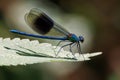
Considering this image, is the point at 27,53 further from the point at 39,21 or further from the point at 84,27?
the point at 84,27

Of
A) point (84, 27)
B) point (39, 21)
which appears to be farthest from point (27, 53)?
point (84, 27)

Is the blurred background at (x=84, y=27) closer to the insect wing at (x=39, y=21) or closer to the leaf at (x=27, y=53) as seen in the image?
the insect wing at (x=39, y=21)

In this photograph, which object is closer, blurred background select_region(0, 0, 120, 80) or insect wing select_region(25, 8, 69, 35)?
insect wing select_region(25, 8, 69, 35)

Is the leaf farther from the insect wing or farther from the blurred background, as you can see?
the blurred background

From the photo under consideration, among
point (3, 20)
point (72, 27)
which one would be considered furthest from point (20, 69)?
point (72, 27)

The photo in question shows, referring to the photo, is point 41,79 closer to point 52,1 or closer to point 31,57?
point 52,1

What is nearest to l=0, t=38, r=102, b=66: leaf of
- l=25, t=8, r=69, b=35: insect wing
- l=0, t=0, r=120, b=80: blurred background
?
l=25, t=8, r=69, b=35: insect wing

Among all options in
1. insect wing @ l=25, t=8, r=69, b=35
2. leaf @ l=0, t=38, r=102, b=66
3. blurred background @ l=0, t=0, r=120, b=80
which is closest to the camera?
leaf @ l=0, t=38, r=102, b=66

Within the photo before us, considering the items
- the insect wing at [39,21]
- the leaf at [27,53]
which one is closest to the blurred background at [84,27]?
the insect wing at [39,21]
